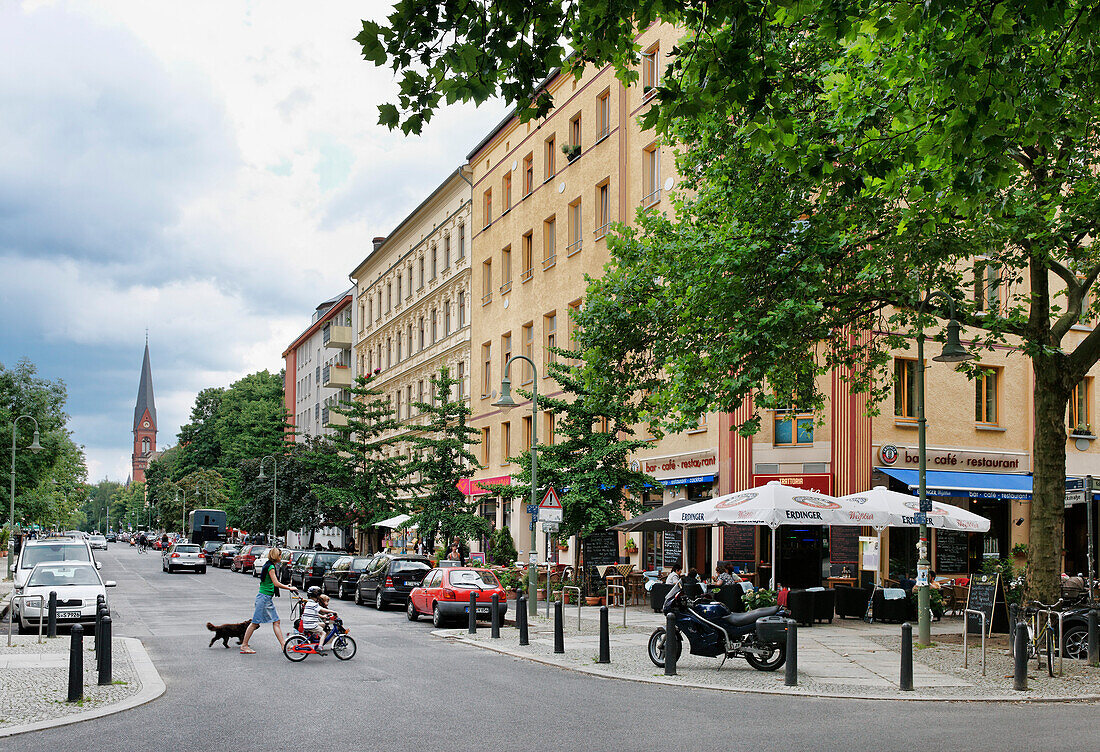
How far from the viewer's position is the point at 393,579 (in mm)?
29547

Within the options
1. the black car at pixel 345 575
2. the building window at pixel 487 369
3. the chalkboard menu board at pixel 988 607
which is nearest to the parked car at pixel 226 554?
the building window at pixel 487 369

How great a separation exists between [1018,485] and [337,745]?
26.3 m

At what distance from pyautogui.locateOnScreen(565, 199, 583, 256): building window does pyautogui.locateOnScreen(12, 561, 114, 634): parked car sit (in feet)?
74.1

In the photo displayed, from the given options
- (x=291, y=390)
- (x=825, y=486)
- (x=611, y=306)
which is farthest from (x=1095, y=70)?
(x=291, y=390)

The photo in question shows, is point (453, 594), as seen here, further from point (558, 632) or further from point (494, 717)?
point (494, 717)

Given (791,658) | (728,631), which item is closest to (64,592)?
(728,631)

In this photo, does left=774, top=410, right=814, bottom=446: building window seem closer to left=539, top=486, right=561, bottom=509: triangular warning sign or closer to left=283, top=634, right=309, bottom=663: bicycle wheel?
left=539, top=486, right=561, bottom=509: triangular warning sign

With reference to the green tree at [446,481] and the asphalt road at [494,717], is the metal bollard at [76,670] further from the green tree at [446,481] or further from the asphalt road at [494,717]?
the green tree at [446,481]

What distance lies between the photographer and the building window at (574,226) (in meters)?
40.9

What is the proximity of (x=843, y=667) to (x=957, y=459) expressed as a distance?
54.5 ft

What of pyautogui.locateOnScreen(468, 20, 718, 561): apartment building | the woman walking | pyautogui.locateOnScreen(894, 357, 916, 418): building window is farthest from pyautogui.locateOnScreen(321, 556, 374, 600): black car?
pyautogui.locateOnScreen(894, 357, 916, 418): building window

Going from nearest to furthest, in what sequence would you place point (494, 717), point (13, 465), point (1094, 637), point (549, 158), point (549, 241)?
point (494, 717) < point (1094, 637) < point (13, 465) < point (549, 241) < point (549, 158)

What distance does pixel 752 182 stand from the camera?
1852cm

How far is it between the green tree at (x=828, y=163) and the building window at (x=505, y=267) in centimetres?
2548
